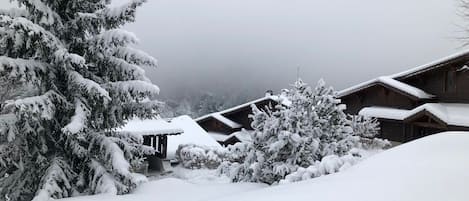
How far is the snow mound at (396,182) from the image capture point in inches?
197

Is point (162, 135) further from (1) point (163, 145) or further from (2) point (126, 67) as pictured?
(2) point (126, 67)

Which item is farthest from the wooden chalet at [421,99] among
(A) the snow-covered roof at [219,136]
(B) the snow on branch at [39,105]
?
(B) the snow on branch at [39,105]

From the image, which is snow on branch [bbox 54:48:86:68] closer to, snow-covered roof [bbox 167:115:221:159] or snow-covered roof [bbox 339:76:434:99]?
snow-covered roof [bbox 167:115:221:159]

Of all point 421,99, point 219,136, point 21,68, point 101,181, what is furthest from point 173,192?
point 219,136

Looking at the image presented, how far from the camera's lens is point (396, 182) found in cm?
564

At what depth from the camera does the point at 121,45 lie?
868 centimetres

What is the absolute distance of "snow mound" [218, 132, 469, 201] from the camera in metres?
5.00

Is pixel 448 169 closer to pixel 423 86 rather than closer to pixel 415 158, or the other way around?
pixel 415 158

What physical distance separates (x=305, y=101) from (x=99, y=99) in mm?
5704

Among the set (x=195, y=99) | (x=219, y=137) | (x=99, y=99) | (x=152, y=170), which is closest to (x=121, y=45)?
(x=99, y=99)

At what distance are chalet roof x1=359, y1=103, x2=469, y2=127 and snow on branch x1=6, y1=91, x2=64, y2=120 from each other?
19477 mm

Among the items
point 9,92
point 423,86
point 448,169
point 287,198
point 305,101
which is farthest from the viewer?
point 423,86

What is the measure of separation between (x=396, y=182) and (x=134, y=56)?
5.64m

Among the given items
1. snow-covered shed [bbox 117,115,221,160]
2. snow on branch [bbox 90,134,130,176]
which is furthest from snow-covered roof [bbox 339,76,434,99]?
snow on branch [bbox 90,134,130,176]
